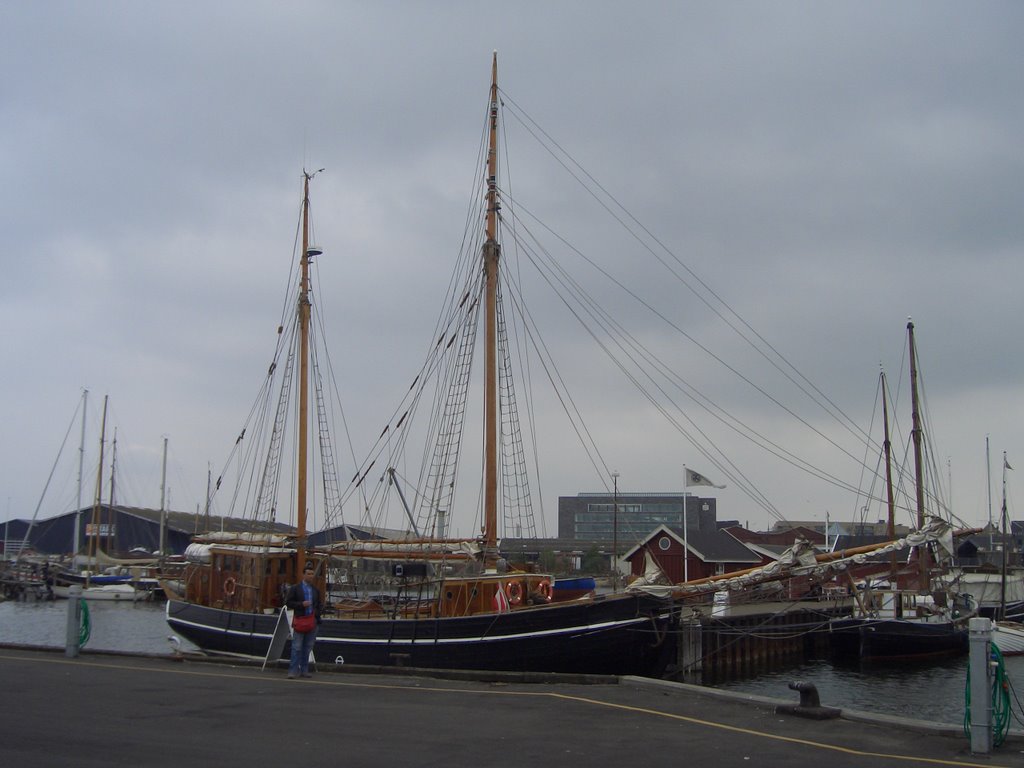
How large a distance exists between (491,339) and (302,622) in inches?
A: 555

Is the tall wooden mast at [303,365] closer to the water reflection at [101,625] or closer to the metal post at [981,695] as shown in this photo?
the water reflection at [101,625]

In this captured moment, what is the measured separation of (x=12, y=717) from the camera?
39.4 ft

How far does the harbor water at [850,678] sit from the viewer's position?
3097 cm

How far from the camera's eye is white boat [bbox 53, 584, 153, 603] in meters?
84.2

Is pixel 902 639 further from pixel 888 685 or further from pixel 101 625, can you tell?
pixel 101 625

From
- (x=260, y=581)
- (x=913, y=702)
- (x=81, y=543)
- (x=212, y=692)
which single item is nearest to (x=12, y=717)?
(x=212, y=692)

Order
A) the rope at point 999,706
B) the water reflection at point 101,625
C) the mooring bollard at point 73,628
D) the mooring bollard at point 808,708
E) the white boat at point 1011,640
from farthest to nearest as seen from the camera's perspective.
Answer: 1. the water reflection at point 101,625
2. the white boat at point 1011,640
3. the mooring bollard at point 73,628
4. the mooring bollard at point 808,708
5. the rope at point 999,706

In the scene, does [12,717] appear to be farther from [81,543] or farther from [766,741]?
[81,543]

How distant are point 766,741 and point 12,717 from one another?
9010 millimetres

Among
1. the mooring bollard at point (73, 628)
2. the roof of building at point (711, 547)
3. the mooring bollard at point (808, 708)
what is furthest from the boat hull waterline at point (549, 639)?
the roof of building at point (711, 547)

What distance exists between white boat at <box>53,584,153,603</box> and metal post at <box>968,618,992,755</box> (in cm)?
8396

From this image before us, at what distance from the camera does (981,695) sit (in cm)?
1093

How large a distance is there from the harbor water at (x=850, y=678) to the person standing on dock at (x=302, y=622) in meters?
4.56

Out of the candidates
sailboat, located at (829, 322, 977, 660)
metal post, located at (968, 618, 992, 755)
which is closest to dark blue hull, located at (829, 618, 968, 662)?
sailboat, located at (829, 322, 977, 660)
